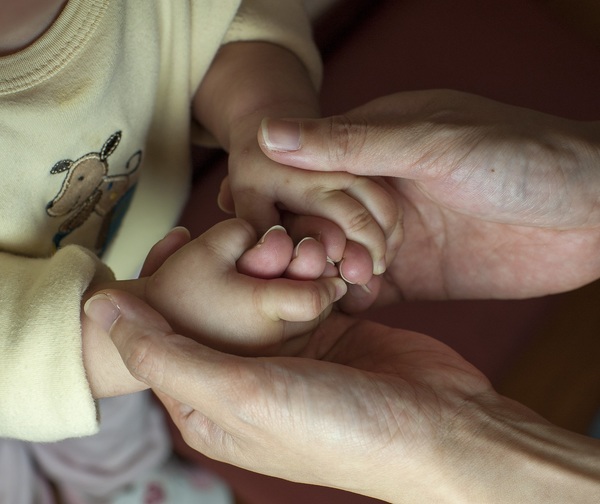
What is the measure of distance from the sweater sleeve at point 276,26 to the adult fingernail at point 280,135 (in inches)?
9.1

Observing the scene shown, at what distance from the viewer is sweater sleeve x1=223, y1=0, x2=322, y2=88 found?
2.80 ft

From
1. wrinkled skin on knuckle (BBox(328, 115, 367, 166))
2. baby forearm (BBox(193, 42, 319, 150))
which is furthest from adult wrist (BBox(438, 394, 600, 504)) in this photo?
baby forearm (BBox(193, 42, 319, 150))

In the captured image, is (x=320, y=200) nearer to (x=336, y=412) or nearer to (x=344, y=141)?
(x=344, y=141)

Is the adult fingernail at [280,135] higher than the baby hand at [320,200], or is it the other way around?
the adult fingernail at [280,135]

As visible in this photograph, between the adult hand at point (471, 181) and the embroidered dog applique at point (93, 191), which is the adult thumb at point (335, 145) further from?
the embroidered dog applique at point (93, 191)

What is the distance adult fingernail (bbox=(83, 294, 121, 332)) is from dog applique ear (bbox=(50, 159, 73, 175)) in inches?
6.4

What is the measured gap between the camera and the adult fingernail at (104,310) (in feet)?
2.04

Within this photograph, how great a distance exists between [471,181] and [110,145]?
386 mm

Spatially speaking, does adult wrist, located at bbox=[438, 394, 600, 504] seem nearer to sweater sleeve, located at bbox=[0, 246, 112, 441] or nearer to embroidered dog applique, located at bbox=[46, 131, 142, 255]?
sweater sleeve, located at bbox=[0, 246, 112, 441]

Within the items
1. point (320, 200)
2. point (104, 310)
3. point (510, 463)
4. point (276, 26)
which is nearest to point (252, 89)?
point (276, 26)

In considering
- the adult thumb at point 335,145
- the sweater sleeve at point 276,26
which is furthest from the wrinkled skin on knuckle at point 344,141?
the sweater sleeve at point 276,26

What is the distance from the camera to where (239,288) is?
0.64m

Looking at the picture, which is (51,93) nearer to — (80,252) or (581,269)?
(80,252)

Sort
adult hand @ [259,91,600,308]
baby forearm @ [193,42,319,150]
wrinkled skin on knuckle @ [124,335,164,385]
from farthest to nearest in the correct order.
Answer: baby forearm @ [193,42,319,150]
adult hand @ [259,91,600,308]
wrinkled skin on knuckle @ [124,335,164,385]
